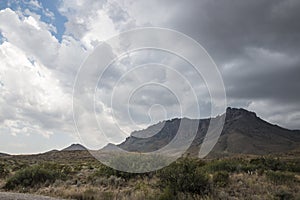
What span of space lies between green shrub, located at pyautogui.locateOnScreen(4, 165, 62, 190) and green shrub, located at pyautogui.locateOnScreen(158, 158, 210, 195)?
9.17 meters

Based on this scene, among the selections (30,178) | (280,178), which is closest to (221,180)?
(280,178)

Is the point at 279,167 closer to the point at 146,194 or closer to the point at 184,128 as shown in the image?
the point at 184,128

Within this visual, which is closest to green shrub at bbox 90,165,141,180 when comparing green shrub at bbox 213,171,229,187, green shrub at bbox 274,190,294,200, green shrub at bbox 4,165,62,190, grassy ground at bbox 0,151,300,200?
grassy ground at bbox 0,151,300,200

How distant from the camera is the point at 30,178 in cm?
2072

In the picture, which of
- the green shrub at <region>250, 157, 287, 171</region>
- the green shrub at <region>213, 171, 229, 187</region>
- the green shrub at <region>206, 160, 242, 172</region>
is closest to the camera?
the green shrub at <region>213, 171, 229, 187</region>

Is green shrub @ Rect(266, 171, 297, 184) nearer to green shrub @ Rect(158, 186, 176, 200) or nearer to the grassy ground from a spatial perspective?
the grassy ground

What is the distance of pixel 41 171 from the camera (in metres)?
21.3

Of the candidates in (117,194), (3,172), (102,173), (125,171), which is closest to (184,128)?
(125,171)

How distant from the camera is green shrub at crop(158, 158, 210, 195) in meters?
14.6

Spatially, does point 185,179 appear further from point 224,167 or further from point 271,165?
point 271,165

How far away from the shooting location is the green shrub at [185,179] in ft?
47.8

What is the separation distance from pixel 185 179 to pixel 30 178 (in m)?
11.4

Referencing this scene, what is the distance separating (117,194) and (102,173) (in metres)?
7.12

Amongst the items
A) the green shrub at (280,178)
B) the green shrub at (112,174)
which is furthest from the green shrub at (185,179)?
the green shrub at (112,174)
